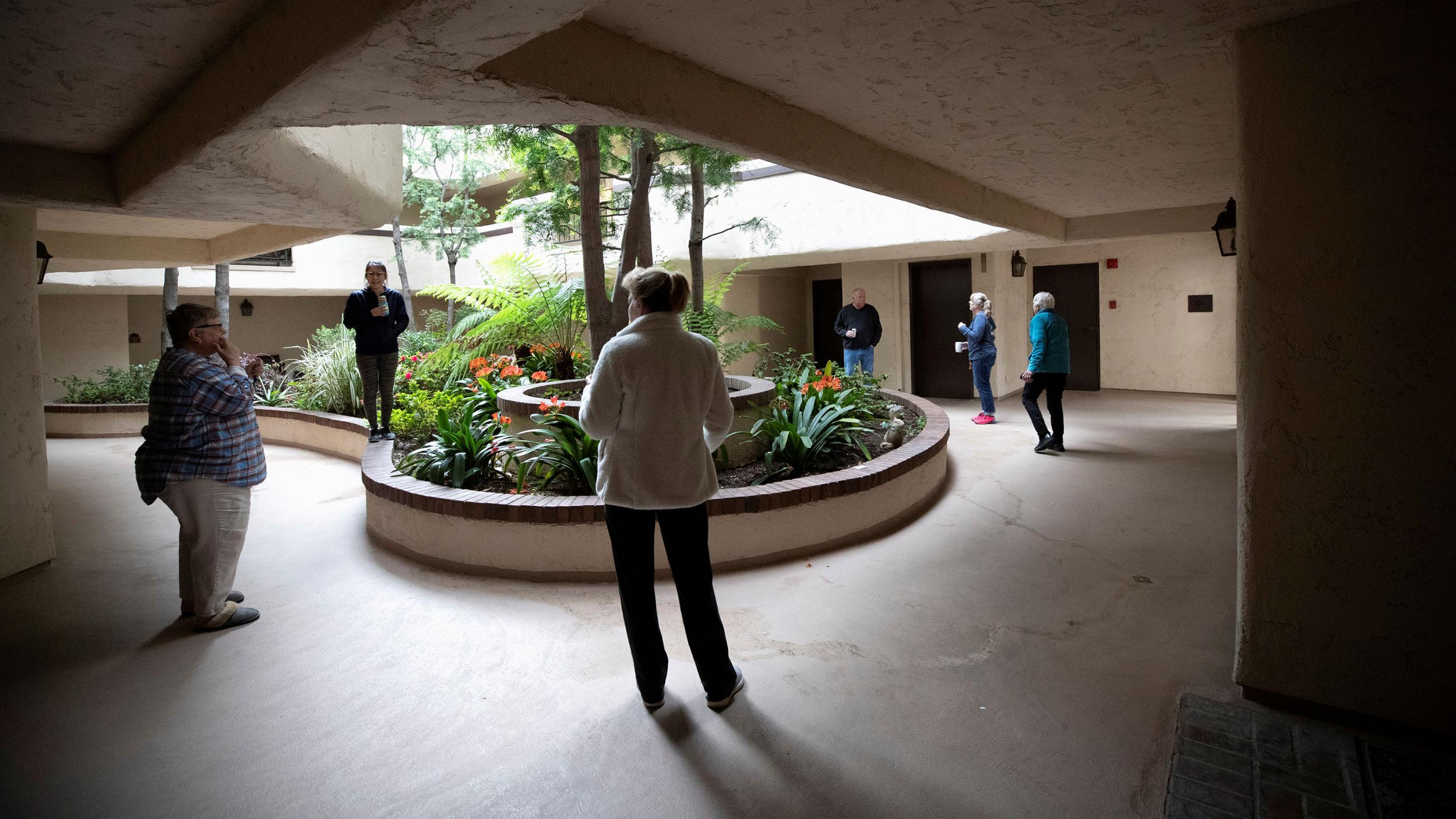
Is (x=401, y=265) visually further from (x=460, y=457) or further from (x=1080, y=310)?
(x=1080, y=310)

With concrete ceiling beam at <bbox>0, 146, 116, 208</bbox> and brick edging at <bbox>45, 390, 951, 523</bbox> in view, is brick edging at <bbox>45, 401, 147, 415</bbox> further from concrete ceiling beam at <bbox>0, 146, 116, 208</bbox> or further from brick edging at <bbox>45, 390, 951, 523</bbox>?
concrete ceiling beam at <bbox>0, 146, 116, 208</bbox>

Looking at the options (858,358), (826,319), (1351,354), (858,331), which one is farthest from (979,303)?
(1351,354)

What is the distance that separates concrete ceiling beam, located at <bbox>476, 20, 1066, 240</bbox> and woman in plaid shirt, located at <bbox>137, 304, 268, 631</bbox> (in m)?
2.19

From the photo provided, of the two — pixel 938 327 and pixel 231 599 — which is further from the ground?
pixel 938 327

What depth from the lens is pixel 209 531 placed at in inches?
144

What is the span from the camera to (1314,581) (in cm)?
258

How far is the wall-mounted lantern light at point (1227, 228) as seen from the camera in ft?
18.6

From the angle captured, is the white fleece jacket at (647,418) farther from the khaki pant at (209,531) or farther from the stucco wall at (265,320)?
the stucco wall at (265,320)

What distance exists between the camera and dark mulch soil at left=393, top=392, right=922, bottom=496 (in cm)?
512

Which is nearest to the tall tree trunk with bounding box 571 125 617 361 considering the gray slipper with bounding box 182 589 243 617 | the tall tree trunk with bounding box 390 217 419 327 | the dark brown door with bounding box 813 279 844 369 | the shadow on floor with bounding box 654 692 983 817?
the gray slipper with bounding box 182 589 243 617

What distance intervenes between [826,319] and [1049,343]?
24.9 ft

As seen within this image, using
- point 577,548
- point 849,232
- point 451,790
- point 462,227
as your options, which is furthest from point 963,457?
point 462,227

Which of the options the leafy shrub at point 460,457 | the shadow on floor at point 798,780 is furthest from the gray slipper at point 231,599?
the shadow on floor at point 798,780

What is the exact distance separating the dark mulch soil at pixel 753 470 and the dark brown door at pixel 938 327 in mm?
5788
